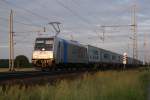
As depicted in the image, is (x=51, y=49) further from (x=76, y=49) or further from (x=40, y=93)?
(x=40, y=93)

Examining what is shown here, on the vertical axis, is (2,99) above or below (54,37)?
below

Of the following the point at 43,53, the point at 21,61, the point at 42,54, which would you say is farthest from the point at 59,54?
the point at 21,61

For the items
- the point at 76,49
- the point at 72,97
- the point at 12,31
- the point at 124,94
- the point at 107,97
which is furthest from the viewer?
the point at 12,31

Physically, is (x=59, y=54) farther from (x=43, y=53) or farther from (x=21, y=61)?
(x=21, y=61)

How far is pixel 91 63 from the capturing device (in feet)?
188

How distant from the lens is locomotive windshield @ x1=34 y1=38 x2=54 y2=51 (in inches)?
1578

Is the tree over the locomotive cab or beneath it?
beneath

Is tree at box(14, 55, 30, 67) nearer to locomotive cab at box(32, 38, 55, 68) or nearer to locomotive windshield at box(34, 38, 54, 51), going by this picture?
locomotive windshield at box(34, 38, 54, 51)

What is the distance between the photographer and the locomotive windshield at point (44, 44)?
4009 cm

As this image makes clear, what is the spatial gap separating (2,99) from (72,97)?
253 cm

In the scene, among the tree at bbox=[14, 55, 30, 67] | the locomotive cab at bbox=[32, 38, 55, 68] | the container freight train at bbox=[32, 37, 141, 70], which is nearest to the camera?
the locomotive cab at bbox=[32, 38, 55, 68]

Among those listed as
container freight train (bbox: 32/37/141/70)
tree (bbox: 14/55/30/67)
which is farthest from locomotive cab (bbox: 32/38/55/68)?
tree (bbox: 14/55/30/67)

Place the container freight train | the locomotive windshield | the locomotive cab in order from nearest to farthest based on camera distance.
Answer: the locomotive cab → the container freight train → the locomotive windshield

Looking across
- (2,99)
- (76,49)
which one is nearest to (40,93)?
(2,99)
